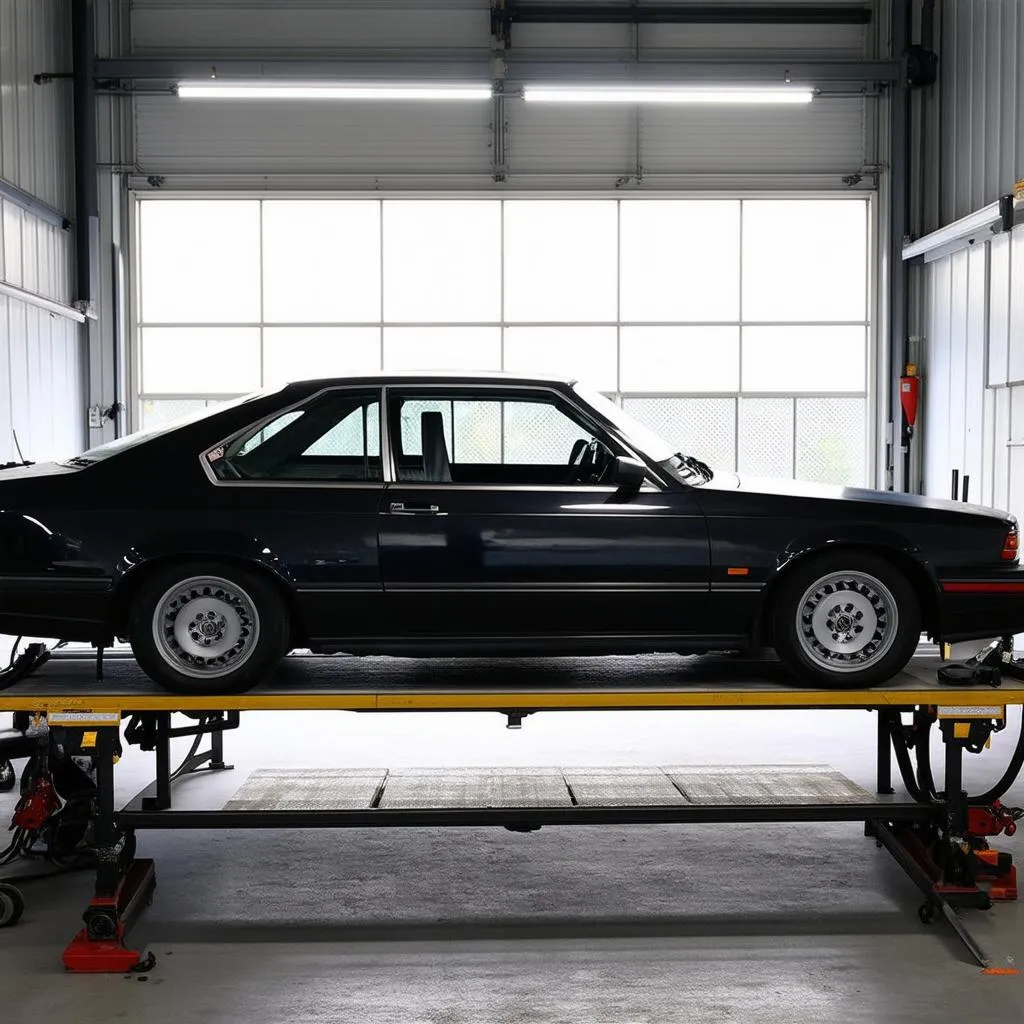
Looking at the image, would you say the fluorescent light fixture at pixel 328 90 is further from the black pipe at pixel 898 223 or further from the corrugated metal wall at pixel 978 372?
the corrugated metal wall at pixel 978 372

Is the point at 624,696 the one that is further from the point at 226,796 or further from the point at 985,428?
the point at 985,428

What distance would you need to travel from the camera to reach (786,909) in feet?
17.3

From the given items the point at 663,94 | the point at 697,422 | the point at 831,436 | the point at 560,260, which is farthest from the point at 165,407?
the point at 831,436

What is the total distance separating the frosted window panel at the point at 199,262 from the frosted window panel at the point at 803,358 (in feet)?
Result: 20.0

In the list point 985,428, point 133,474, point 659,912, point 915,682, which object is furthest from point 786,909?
point 985,428

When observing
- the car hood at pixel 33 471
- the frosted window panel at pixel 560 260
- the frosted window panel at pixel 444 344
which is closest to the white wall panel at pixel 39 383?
the frosted window panel at pixel 444 344

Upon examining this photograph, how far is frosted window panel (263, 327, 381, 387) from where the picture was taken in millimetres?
15422

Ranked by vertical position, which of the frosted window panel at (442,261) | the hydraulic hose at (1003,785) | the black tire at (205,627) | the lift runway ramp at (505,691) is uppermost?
the frosted window panel at (442,261)

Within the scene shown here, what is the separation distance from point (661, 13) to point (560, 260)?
2998 millimetres

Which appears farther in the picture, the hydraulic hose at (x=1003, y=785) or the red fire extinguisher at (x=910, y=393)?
the red fire extinguisher at (x=910, y=393)

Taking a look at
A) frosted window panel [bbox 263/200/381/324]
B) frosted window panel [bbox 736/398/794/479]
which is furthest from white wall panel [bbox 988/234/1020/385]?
frosted window panel [bbox 263/200/381/324]

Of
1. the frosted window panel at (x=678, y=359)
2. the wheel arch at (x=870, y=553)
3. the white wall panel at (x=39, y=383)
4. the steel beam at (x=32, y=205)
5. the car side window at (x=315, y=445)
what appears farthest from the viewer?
the frosted window panel at (x=678, y=359)

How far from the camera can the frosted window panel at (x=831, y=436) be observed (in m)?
15.6

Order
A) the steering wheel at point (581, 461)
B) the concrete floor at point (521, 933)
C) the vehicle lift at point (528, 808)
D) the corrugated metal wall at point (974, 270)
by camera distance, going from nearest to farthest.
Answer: the concrete floor at point (521, 933) < the vehicle lift at point (528, 808) < the steering wheel at point (581, 461) < the corrugated metal wall at point (974, 270)
